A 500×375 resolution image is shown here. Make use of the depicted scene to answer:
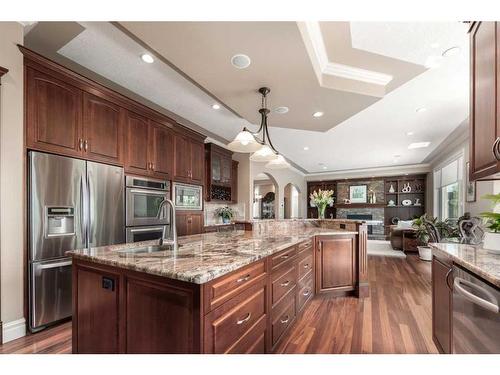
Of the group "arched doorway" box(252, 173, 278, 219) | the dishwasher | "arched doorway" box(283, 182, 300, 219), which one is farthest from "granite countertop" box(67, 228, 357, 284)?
"arched doorway" box(252, 173, 278, 219)

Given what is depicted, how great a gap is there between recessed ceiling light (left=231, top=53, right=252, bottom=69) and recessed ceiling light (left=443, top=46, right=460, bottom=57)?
69.5 inches

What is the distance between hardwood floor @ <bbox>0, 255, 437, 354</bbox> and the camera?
1978 mm

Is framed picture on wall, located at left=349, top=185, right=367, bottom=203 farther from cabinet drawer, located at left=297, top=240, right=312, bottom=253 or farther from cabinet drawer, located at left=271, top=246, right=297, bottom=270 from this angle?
cabinet drawer, located at left=271, top=246, right=297, bottom=270

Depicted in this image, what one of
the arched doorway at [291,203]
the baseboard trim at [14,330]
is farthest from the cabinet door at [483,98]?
the arched doorway at [291,203]

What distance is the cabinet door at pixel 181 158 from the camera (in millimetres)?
3717

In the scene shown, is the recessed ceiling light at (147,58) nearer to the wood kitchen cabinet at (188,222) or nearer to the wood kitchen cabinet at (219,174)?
the wood kitchen cabinet at (188,222)

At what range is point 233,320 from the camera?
133 centimetres

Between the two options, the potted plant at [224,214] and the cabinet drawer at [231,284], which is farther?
the potted plant at [224,214]

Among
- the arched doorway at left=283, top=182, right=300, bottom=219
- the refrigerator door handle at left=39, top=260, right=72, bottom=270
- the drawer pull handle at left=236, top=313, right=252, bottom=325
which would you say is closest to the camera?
the drawer pull handle at left=236, top=313, right=252, bottom=325

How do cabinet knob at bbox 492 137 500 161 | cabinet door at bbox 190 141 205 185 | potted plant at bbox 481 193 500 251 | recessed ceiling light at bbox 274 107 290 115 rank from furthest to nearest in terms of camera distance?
cabinet door at bbox 190 141 205 185, recessed ceiling light at bbox 274 107 290 115, potted plant at bbox 481 193 500 251, cabinet knob at bbox 492 137 500 161

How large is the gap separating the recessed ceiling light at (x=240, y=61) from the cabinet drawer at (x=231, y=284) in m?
1.53

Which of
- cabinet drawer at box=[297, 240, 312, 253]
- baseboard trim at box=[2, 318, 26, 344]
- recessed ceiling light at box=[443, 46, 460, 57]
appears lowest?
baseboard trim at box=[2, 318, 26, 344]

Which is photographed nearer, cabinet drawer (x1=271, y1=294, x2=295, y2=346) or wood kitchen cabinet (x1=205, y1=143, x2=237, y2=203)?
cabinet drawer (x1=271, y1=294, x2=295, y2=346)

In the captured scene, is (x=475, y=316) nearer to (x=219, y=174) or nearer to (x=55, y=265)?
(x=55, y=265)
